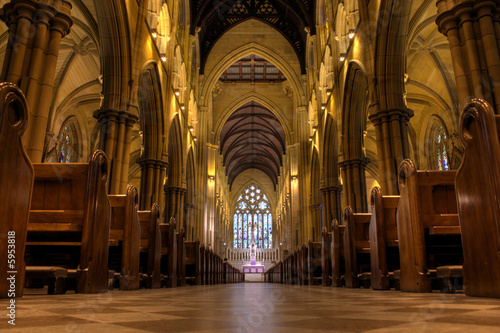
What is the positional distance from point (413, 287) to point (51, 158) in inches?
619

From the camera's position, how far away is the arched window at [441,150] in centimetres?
1852

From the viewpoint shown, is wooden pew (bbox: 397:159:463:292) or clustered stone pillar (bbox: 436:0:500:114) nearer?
wooden pew (bbox: 397:159:463:292)

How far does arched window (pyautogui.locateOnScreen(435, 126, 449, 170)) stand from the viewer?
18516 mm

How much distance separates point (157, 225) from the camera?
6336mm

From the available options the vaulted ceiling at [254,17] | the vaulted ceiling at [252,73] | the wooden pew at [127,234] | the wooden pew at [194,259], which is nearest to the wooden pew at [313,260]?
the wooden pew at [194,259]

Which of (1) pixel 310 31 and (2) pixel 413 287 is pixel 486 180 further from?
(1) pixel 310 31

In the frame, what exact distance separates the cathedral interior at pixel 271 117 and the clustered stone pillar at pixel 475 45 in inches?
0.8

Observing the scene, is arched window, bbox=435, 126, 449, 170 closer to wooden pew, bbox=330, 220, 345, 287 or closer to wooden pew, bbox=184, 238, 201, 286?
wooden pew, bbox=330, 220, 345, 287

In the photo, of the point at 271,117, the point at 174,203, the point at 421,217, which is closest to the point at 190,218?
the point at 174,203

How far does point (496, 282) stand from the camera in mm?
2631

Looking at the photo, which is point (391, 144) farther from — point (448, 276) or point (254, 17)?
point (254, 17)

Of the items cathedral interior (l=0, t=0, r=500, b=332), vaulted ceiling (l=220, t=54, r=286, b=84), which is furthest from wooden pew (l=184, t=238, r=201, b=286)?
vaulted ceiling (l=220, t=54, r=286, b=84)

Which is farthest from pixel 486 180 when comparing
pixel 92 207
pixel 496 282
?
Answer: pixel 92 207

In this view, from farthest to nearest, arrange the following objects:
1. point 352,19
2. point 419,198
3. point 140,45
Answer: point 352,19
point 140,45
point 419,198
